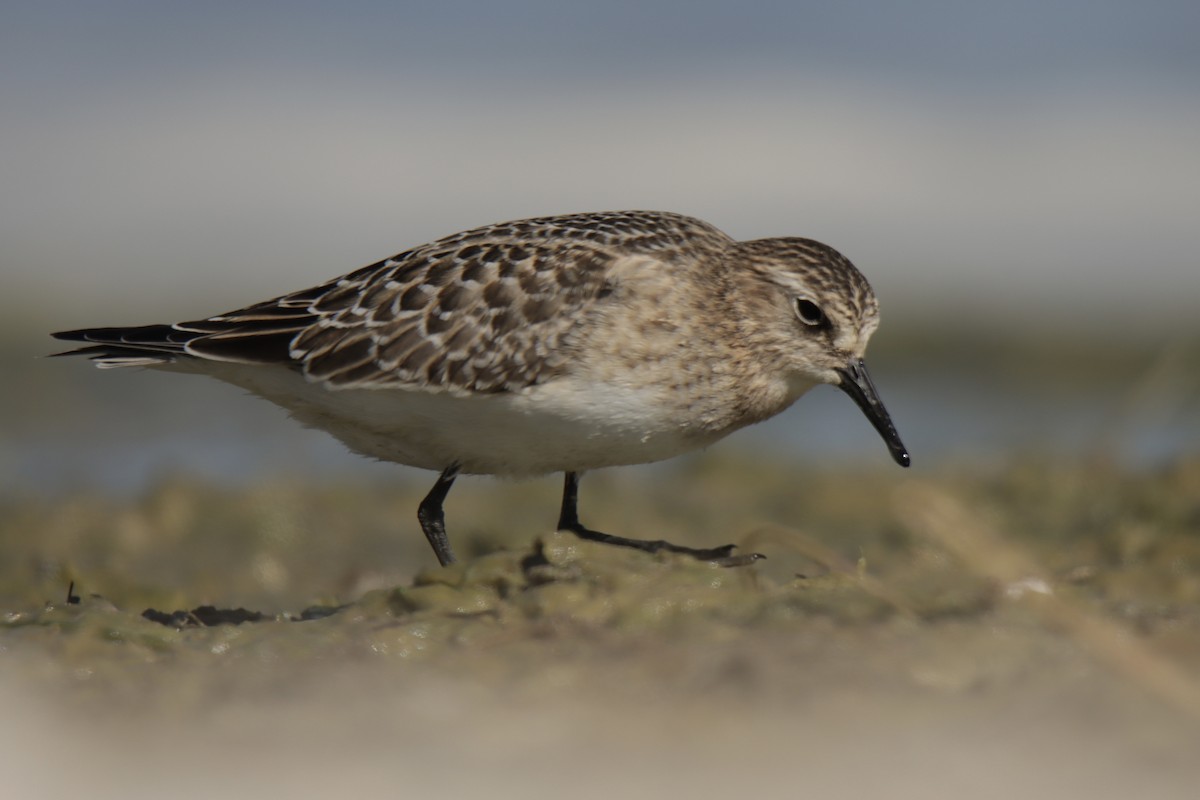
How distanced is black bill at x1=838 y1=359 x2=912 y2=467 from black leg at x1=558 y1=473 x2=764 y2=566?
104 centimetres

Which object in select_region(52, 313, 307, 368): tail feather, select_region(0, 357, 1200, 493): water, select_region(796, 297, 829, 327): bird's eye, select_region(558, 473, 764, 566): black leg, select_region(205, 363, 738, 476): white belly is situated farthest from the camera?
select_region(0, 357, 1200, 493): water

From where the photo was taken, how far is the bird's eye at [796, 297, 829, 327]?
6973 millimetres

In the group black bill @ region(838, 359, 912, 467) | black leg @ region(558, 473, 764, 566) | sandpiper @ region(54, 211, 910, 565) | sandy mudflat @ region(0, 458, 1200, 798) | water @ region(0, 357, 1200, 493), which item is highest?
sandpiper @ region(54, 211, 910, 565)

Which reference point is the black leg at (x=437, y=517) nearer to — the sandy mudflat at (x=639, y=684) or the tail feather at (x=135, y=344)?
the sandy mudflat at (x=639, y=684)

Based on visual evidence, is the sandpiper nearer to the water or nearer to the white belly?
the white belly

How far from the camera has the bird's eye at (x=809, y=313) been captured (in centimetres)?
697

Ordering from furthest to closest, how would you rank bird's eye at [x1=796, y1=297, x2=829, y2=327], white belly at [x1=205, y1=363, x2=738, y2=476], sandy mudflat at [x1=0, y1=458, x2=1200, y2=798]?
bird's eye at [x1=796, y1=297, x2=829, y2=327] < white belly at [x1=205, y1=363, x2=738, y2=476] < sandy mudflat at [x1=0, y1=458, x2=1200, y2=798]

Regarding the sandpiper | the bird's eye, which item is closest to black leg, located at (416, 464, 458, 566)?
the sandpiper

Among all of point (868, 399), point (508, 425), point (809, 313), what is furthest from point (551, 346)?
point (868, 399)

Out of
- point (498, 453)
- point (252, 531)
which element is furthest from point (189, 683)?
point (252, 531)

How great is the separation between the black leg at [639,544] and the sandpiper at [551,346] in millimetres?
20

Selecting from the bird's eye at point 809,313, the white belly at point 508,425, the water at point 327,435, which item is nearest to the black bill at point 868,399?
the bird's eye at point 809,313

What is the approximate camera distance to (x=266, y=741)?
379cm

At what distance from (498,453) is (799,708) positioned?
115 inches
